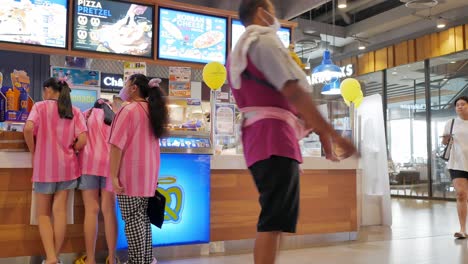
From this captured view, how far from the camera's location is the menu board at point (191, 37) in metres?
5.07

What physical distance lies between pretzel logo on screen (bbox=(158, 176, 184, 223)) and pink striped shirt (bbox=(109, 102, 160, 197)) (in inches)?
28.6

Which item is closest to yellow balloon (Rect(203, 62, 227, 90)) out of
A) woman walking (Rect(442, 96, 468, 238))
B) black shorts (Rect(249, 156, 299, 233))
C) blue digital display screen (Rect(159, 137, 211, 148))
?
blue digital display screen (Rect(159, 137, 211, 148))

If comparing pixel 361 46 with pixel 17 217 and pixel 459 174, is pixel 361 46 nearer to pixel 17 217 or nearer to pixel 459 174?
pixel 459 174

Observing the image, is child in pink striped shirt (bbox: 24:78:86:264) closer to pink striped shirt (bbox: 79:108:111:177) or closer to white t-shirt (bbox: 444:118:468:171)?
pink striped shirt (bbox: 79:108:111:177)

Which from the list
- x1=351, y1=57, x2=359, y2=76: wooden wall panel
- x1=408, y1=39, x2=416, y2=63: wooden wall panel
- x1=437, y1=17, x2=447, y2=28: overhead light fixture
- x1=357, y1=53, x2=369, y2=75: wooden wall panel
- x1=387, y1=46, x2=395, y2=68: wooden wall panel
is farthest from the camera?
x1=351, y1=57, x2=359, y2=76: wooden wall panel

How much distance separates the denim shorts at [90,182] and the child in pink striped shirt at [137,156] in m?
0.51

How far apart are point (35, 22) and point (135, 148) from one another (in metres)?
2.37

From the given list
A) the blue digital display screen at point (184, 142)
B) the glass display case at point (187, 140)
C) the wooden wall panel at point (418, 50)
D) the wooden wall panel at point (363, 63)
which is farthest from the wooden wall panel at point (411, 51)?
the blue digital display screen at point (184, 142)

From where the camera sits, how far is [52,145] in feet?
10.8

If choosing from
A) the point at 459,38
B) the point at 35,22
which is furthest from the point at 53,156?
the point at 459,38

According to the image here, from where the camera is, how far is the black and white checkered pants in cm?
305

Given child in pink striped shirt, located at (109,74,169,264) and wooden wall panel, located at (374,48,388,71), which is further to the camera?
wooden wall panel, located at (374,48,388,71)

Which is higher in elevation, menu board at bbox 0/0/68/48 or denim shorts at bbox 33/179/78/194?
menu board at bbox 0/0/68/48

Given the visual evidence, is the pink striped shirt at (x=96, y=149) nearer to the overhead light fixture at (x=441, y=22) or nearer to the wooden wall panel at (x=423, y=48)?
the overhead light fixture at (x=441, y=22)
